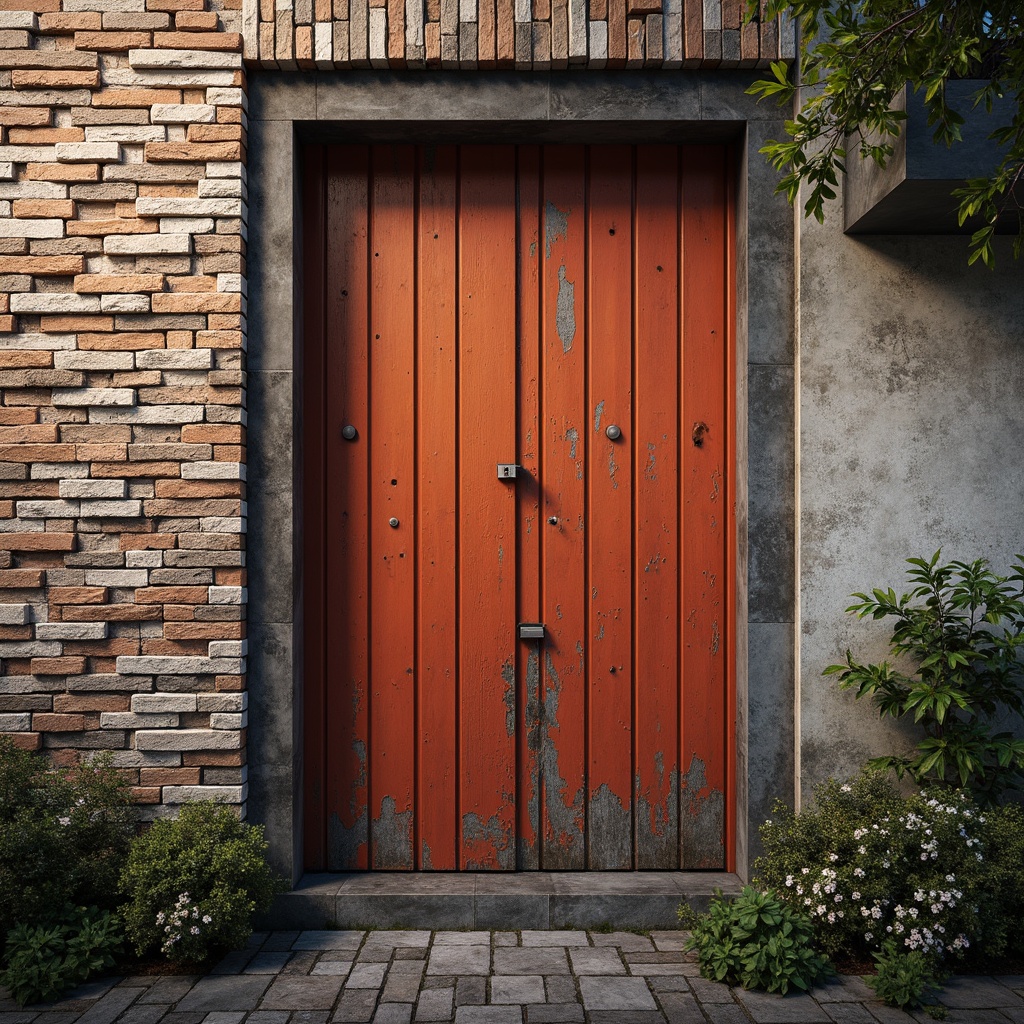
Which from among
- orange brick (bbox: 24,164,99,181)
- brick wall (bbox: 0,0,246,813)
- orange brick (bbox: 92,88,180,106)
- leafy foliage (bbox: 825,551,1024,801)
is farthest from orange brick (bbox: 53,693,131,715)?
leafy foliage (bbox: 825,551,1024,801)

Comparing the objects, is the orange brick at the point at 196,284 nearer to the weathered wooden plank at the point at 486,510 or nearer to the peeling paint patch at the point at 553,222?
the weathered wooden plank at the point at 486,510

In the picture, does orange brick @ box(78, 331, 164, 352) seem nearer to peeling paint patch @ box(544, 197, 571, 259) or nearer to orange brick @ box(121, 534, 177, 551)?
orange brick @ box(121, 534, 177, 551)

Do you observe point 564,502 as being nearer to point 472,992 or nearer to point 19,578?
point 472,992

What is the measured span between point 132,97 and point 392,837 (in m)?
3.43

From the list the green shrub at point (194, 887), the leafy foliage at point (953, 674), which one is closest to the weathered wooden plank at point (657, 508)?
the leafy foliage at point (953, 674)

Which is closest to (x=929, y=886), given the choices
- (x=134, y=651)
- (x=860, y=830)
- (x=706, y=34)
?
(x=860, y=830)

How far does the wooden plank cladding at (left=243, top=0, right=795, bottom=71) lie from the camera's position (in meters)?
3.77

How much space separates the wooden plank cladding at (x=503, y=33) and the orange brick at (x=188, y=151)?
1.39 ft

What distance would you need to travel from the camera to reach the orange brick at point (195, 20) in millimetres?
3744

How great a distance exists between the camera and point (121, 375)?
12.4ft

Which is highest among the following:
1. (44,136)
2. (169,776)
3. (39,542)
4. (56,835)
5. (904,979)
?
(44,136)

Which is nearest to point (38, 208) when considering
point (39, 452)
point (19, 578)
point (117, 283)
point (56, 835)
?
point (117, 283)

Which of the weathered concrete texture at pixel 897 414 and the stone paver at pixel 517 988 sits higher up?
the weathered concrete texture at pixel 897 414

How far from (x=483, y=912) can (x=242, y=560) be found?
1815mm
